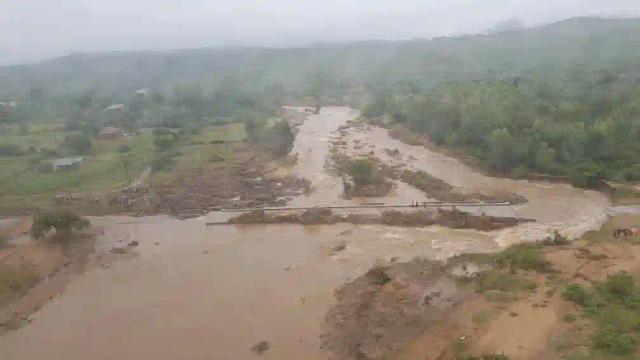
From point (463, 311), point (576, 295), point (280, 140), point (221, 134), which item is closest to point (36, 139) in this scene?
point (221, 134)

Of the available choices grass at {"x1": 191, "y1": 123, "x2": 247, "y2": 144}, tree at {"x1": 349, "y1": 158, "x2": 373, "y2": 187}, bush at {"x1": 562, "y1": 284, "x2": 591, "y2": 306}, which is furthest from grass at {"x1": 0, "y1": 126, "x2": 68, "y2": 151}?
bush at {"x1": 562, "y1": 284, "x2": 591, "y2": 306}

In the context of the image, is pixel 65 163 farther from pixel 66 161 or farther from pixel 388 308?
pixel 388 308

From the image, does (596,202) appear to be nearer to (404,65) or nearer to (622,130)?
(622,130)

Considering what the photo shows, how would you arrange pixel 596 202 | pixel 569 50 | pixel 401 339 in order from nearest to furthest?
1. pixel 401 339
2. pixel 596 202
3. pixel 569 50

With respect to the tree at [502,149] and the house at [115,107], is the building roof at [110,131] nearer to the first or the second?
the house at [115,107]

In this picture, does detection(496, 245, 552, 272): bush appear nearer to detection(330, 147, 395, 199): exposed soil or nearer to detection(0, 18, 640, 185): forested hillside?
detection(330, 147, 395, 199): exposed soil

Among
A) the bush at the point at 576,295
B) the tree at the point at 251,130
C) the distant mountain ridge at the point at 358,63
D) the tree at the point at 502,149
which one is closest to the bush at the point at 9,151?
the tree at the point at 251,130

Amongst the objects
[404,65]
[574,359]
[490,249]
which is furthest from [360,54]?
[574,359]
